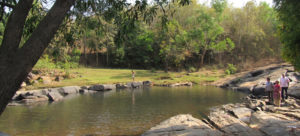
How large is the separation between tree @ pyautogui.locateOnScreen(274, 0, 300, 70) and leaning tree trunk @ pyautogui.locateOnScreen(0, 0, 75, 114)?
22.1 ft

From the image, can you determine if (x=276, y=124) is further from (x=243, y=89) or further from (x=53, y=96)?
(x=243, y=89)

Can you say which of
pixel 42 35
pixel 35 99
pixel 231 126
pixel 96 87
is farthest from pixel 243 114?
pixel 96 87

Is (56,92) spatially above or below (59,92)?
above

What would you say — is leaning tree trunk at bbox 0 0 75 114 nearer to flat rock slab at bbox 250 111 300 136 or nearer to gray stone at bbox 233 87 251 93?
flat rock slab at bbox 250 111 300 136

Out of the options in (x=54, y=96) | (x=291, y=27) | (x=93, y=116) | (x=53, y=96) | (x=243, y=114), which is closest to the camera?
(x=291, y=27)

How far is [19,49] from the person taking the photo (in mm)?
4887

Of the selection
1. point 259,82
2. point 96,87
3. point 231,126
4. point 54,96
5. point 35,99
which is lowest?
point 35,99

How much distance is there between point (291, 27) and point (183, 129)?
18.7 ft

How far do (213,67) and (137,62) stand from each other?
1768cm

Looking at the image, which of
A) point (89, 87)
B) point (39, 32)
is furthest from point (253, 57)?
point (39, 32)

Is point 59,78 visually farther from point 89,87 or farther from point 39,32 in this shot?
point 39,32

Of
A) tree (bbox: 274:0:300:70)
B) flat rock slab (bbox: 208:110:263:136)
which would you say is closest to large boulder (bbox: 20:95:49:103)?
flat rock slab (bbox: 208:110:263:136)

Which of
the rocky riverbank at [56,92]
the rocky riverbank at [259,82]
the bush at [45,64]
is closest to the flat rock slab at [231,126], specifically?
the rocky riverbank at [259,82]

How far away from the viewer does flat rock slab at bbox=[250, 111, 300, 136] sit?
30.2 ft
